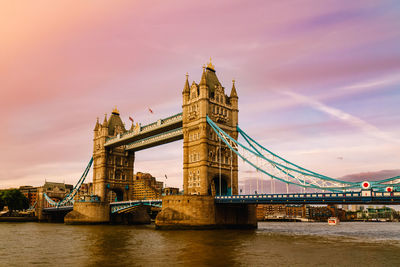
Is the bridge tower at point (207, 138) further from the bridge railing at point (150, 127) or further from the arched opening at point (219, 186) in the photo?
the bridge railing at point (150, 127)

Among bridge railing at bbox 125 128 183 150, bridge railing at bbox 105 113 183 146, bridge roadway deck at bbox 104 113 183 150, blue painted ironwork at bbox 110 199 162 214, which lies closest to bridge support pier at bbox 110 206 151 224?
blue painted ironwork at bbox 110 199 162 214

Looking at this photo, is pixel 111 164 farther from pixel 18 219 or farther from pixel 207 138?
pixel 207 138

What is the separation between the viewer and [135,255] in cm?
2789

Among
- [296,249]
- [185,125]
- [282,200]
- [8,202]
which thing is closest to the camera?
[296,249]

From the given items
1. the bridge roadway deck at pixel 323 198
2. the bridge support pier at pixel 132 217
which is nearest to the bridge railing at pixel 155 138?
the bridge support pier at pixel 132 217

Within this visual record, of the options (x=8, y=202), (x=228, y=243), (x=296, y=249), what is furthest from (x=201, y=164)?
(x=8, y=202)

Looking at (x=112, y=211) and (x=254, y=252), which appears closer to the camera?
(x=254, y=252)

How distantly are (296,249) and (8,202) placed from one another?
4038 inches

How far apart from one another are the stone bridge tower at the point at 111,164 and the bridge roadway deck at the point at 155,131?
408 cm

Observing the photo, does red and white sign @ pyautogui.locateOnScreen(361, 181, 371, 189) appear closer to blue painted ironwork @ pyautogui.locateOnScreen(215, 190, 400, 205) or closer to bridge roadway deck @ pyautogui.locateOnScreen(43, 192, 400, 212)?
blue painted ironwork @ pyautogui.locateOnScreen(215, 190, 400, 205)

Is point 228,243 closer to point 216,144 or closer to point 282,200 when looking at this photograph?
point 282,200

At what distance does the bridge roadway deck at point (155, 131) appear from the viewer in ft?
223

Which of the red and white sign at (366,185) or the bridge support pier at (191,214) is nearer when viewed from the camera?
the red and white sign at (366,185)

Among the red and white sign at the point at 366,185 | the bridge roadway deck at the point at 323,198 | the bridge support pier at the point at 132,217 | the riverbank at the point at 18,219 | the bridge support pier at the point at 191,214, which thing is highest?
the red and white sign at the point at 366,185
